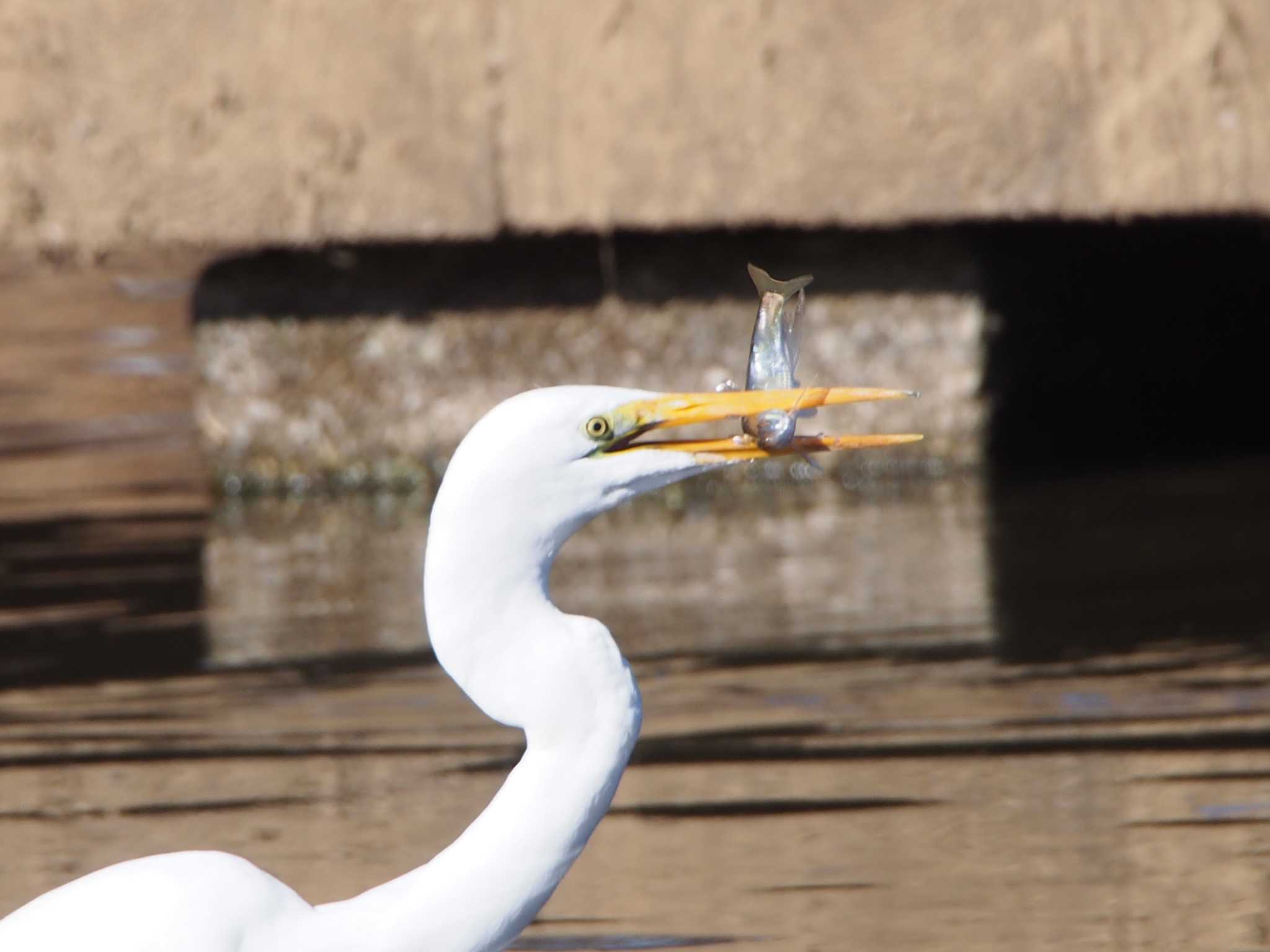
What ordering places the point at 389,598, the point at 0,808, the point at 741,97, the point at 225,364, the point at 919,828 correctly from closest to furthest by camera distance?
the point at 919,828 < the point at 0,808 < the point at 389,598 < the point at 741,97 < the point at 225,364

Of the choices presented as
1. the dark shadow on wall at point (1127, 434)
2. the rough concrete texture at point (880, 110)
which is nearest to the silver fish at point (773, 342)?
the dark shadow on wall at point (1127, 434)

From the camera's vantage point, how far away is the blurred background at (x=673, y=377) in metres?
3.44

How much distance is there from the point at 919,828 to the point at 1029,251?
317 cm

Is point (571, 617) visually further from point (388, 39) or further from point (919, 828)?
point (388, 39)

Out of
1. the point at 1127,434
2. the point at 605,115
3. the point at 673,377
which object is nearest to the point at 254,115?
the point at 605,115

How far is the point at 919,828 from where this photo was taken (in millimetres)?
2904

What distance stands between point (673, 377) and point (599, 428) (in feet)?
11.2

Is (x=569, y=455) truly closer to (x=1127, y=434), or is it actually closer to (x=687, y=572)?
(x=687, y=572)

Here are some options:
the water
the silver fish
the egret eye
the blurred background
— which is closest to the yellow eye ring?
the egret eye

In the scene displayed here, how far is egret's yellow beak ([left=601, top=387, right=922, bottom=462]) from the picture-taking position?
196 centimetres

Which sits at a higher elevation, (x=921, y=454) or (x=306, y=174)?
(x=306, y=174)

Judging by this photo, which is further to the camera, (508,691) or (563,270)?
(563,270)

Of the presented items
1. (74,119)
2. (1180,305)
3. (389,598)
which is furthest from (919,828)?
(1180,305)

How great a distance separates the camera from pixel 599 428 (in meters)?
1.95
